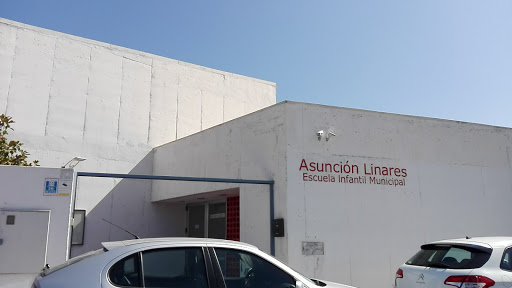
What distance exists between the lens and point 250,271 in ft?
15.5

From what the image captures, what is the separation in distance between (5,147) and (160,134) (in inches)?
212

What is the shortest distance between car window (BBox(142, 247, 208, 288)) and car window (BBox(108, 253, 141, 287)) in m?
0.07

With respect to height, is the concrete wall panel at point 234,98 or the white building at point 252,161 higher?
the concrete wall panel at point 234,98

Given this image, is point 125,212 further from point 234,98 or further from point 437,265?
point 437,265

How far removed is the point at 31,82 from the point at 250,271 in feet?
37.3

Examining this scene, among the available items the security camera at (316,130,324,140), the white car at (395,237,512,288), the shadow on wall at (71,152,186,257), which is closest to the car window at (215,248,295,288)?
the white car at (395,237,512,288)

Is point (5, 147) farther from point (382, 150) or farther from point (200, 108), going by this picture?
point (382, 150)

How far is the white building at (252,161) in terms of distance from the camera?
10.4m

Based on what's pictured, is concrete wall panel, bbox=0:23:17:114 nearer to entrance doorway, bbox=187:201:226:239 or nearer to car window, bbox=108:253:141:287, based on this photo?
entrance doorway, bbox=187:201:226:239

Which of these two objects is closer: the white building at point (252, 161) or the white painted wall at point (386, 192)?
the white painted wall at point (386, 192)

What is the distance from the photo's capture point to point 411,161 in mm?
11625

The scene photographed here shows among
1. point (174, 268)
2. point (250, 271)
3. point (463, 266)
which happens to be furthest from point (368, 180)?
point (174, 268)

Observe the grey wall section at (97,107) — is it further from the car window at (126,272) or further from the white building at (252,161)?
the car window at (126,272)

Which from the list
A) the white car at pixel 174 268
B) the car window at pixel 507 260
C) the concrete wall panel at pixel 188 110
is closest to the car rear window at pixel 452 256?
the car window at pixel 507 260
